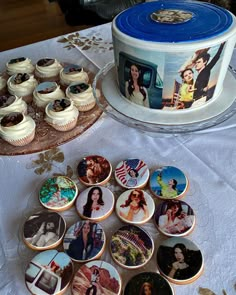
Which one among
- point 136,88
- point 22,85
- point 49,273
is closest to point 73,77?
point 22,85

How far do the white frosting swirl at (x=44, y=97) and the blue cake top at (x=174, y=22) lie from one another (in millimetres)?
206

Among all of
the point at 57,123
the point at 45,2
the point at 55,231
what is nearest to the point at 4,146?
the point at 57,123

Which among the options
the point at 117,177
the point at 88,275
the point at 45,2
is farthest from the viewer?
the point at 45,2

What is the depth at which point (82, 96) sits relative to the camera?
652mm

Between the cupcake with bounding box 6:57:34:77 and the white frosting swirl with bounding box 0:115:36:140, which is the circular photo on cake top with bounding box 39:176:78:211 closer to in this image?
the white frosting swirl with bounding box 0:115:36:140

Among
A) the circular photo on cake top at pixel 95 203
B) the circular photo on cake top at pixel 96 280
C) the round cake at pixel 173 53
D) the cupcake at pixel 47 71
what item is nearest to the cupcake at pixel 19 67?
the cupcake at pixel 47 71

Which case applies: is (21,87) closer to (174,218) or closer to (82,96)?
(82,96)

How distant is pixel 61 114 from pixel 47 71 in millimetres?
195

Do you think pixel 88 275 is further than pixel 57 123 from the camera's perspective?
No

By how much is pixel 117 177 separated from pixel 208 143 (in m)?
0.19

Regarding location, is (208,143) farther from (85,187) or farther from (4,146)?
(4,146)

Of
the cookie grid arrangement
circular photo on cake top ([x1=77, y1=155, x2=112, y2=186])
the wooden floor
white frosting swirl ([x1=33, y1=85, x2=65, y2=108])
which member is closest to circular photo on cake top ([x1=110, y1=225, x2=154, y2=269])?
the cookie grid arrangement

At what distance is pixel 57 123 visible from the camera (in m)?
0.61

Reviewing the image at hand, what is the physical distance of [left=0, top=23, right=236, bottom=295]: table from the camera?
0.42 meters
